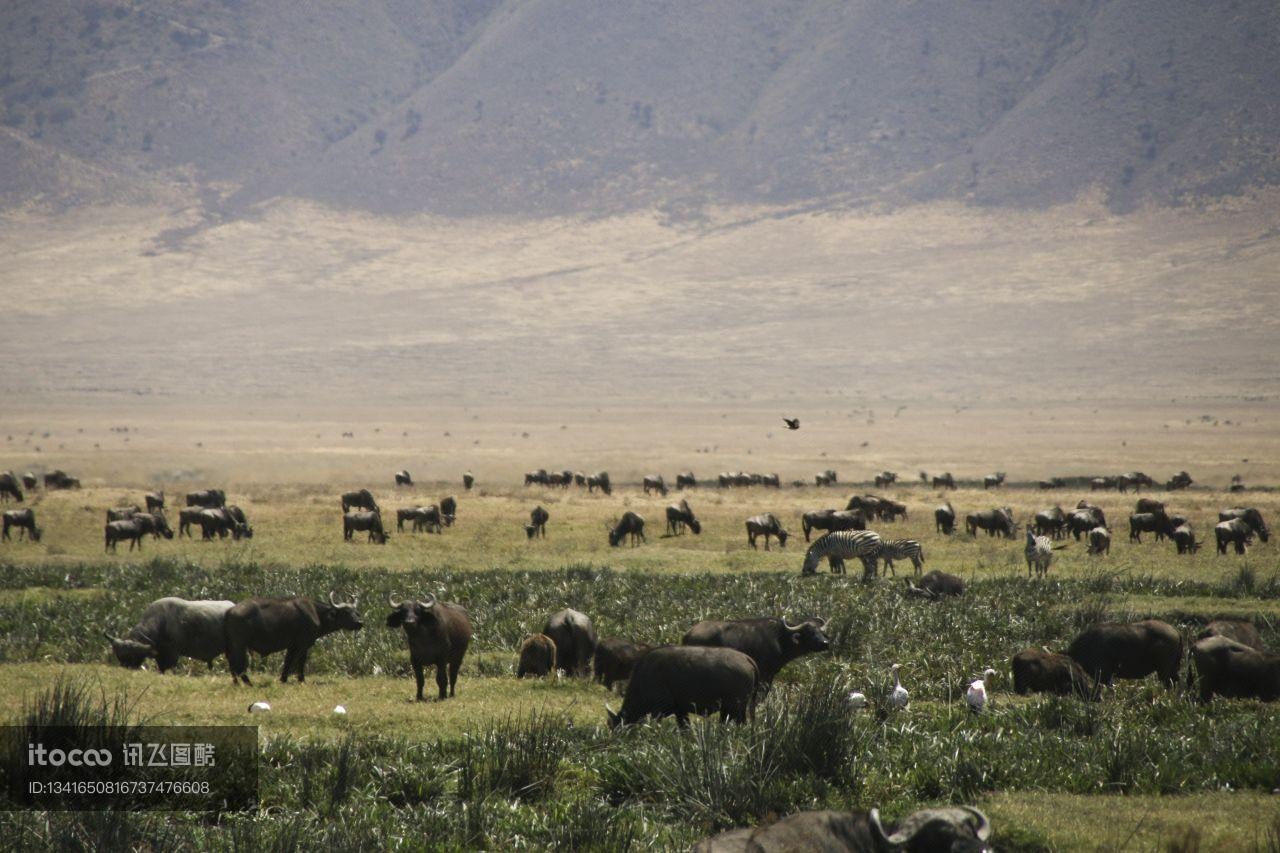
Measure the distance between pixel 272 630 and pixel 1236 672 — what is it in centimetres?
1349

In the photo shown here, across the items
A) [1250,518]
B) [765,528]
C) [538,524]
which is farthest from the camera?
[538,524]

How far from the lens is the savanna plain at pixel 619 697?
11914mm

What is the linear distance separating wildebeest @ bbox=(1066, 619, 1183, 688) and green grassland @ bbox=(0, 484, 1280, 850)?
0.37m

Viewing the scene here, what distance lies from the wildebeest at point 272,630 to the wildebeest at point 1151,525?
28459 millimetres

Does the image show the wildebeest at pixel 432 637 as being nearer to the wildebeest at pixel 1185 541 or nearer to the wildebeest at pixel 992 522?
the wildebeest at pixel 1185 541

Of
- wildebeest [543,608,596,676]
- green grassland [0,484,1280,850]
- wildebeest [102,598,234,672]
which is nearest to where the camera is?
green grassland [0,484,1280,850]

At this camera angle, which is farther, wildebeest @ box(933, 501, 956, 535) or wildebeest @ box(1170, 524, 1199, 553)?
wildebeest @ box(933, 501, 956, 535)

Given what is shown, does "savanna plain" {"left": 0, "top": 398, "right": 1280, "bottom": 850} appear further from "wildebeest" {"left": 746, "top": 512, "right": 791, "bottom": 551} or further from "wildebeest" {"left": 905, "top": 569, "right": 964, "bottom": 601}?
"wildebeest" {"left": 746, "top": 512, "right": 791, "bottom": 551}

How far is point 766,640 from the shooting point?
17.0 meters

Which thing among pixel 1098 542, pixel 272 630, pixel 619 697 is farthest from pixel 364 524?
pixel 619 697

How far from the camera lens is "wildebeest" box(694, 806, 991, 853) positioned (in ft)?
31.7

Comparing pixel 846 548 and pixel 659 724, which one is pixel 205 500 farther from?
pixel 659 724

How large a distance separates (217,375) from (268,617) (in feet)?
470

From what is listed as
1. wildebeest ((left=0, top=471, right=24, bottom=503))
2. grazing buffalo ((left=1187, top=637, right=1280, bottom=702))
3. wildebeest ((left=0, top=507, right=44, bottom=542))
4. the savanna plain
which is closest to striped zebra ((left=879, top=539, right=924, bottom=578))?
the savanna plain
